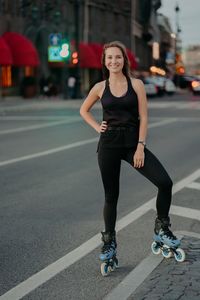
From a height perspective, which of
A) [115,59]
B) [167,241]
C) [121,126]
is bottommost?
[167,241]

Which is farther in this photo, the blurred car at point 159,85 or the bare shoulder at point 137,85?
the blurred car at point 159,85

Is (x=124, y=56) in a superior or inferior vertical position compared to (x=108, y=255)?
superior

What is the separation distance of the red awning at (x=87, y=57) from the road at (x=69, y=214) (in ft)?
128

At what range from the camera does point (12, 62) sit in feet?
147

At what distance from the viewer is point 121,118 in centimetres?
596

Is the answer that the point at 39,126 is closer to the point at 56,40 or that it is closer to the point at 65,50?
the point at 56,40

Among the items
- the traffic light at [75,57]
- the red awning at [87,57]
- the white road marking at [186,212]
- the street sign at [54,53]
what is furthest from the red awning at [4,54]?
the white road marking at [186,212]

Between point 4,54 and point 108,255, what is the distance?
37667 millimetres

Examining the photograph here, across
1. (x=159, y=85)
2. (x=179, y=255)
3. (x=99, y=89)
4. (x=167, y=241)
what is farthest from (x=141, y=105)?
(x=159, y=85)

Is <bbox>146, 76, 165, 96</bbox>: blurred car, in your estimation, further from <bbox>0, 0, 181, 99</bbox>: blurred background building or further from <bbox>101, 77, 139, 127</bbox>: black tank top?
<bbox>101, 77, 139, 127</bbox>: black tank top

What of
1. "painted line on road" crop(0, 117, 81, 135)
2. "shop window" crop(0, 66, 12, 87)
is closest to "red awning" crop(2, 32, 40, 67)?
"shop window" crop(0, 66, 12, 87)

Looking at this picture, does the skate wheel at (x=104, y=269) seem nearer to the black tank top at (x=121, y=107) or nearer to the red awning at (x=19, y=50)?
the black tank top at (x=121, y=107)

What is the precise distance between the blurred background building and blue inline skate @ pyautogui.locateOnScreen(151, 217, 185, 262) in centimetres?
3712

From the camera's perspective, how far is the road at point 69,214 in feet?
19.2
